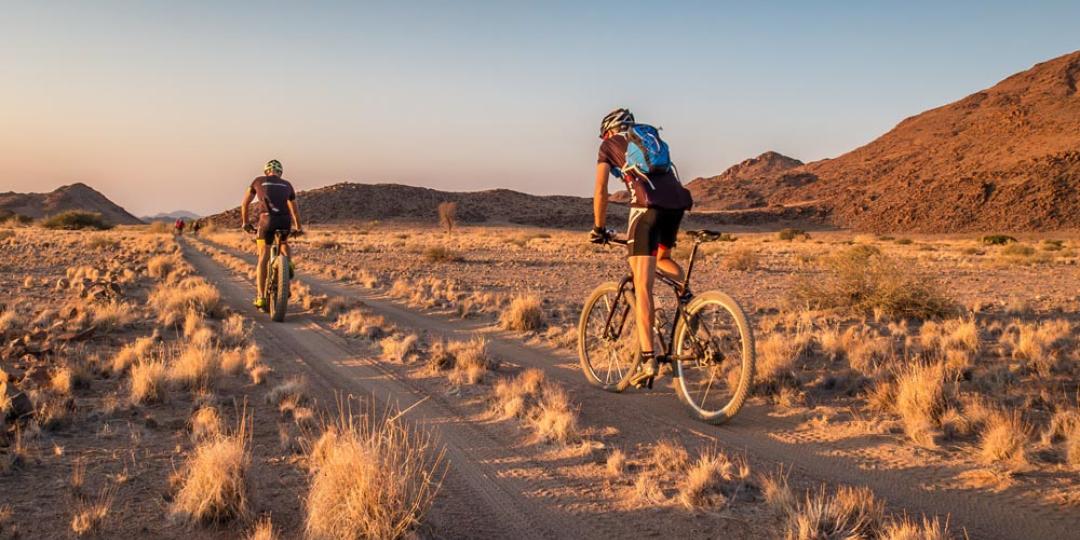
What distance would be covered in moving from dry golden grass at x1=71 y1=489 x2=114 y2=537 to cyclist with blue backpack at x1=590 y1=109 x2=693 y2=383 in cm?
349

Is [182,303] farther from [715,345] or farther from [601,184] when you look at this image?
[715,345]

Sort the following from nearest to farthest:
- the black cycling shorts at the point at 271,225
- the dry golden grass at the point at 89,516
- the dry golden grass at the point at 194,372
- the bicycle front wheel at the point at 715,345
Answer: the dry golden grass at the point at 89,516 < the bicycle front wheel at the point at 715,345 < the dry golden grass at the point at 194,372 < the black cycling shorts at the point at 271,225

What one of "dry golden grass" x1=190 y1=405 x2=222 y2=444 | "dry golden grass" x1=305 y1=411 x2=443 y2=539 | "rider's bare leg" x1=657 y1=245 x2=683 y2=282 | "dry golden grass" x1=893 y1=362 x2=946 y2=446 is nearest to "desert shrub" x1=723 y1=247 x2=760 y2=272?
"dry golden grass" x1=893 y1=362 x2=946 y2=446

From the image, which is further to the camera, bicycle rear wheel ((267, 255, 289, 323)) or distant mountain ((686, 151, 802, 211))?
distant mountain ((686, 151, 802, 211))

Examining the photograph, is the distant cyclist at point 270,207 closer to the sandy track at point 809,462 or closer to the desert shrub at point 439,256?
the sandy track at point 809,462

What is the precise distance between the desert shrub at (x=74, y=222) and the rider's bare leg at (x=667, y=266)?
268 ft

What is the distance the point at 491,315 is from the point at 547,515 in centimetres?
830

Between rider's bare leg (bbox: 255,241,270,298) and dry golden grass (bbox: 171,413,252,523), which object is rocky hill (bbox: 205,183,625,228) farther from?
dry golden grass (bbox: 171,413,252,523)

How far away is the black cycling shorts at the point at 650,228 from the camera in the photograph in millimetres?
5113

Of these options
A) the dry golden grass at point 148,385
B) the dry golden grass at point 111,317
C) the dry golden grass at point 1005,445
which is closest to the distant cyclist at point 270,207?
the dry golden grass at point 111,317

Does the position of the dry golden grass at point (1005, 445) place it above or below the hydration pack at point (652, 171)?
below

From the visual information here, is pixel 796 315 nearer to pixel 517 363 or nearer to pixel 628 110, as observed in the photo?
pixel 517 363

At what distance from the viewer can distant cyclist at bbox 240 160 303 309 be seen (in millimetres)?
10422

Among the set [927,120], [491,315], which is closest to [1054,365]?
[491,315]
